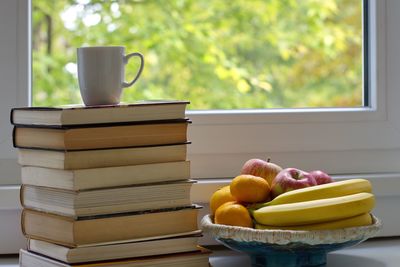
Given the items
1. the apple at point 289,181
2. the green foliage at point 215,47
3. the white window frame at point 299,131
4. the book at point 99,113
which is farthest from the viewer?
the green foliage at point 215,47

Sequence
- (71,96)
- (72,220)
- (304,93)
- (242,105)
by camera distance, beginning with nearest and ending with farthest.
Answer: (72,220)
(71,96)
(242,105)
(304,93)

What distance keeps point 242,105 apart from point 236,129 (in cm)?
278

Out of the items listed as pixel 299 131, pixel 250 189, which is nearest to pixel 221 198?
pixel 250 189

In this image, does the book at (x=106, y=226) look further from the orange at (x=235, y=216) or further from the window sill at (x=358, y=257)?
the window sill at (x=358, y=257)

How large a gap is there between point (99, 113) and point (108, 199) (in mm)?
111

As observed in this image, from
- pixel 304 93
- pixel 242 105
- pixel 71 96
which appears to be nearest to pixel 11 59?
pixel 71 96

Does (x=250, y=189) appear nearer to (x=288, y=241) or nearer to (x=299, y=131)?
(x=288, y=241)

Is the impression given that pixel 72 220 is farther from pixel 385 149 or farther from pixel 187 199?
pixel 385 149

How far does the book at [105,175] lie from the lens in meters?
Result: 0.86

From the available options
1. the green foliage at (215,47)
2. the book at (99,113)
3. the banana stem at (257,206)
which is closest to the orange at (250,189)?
the banana stem at (257,206)

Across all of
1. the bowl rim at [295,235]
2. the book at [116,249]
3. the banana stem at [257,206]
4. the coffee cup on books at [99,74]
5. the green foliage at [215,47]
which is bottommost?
the book at [116,249]

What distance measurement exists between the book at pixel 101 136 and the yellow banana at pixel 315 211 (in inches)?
6.2

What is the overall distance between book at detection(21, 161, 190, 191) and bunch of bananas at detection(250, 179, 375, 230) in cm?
13

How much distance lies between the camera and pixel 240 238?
2.97 ft
